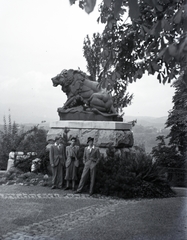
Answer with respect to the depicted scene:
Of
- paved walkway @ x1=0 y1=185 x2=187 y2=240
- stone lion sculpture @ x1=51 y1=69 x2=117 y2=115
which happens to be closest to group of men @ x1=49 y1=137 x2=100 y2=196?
paved walkway @ x1=0 y1=185 x2=187 y2=240

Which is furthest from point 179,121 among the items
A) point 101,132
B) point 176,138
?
point 101,132

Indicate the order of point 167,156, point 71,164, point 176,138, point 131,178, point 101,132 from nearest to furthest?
point 131,178, point 71,164, point 101,132, point 167,156, point 176,138

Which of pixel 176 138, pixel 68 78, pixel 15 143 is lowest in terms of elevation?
pixel 15 143

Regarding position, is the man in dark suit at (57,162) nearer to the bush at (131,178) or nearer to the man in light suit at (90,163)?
the man in light suit at (90,163)

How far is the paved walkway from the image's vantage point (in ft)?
17.3

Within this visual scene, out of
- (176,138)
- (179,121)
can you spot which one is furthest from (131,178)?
(176,138)

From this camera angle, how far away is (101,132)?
1104cm

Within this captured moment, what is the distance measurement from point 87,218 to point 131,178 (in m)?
2.64

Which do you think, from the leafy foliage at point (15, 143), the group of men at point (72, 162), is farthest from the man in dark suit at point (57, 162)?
the leafy foliage at point (15, 143)

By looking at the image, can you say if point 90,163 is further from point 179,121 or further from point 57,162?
point 179,121

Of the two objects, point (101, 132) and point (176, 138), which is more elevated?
point (101, 132)

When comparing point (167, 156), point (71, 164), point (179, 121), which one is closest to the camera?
point (71, 164)

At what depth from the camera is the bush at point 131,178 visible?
8773 millimetres

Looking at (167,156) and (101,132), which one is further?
(167,156)
